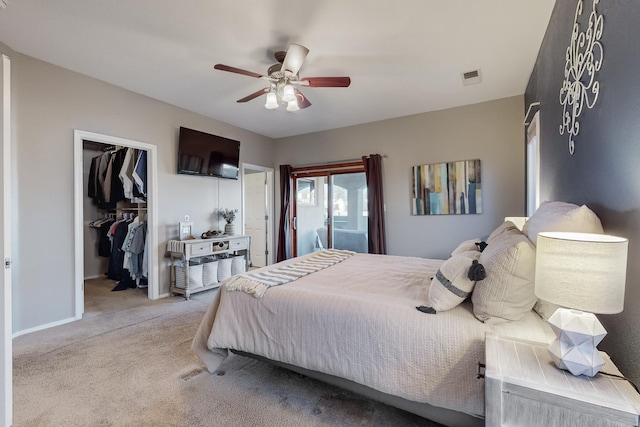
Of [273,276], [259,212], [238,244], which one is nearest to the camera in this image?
[273,276]

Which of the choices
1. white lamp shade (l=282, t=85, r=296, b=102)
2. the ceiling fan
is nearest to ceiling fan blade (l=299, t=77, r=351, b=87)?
the ceiling fan

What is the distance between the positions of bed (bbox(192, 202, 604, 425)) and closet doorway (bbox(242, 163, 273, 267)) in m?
3.60

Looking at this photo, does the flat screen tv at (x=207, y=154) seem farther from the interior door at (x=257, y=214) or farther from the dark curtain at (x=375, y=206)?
the dark curtain at (x=375, y=206)

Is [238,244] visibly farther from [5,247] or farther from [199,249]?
[5,247]

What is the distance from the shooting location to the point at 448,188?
13.0ft

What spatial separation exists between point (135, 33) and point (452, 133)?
3.80 meters

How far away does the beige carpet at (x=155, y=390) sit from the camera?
5.22 ft


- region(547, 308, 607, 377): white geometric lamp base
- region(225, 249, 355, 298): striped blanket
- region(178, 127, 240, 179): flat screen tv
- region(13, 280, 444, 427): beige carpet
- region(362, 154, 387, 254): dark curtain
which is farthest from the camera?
region(362, 154, 387, 254): dark curtain

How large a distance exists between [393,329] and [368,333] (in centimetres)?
13

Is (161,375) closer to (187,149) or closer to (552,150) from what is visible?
(187,149)

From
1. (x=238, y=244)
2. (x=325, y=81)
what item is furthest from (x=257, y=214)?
(x=325, y=81)

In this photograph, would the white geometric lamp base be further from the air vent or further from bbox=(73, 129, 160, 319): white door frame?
bbox=(73, 129, 160, 319): white door frame

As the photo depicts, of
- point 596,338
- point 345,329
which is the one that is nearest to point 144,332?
point 345,329

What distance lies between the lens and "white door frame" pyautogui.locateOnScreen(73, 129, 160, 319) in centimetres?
299
